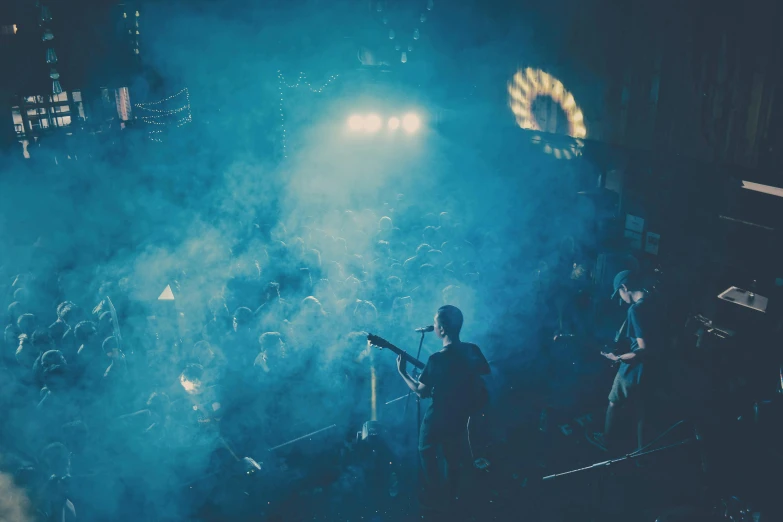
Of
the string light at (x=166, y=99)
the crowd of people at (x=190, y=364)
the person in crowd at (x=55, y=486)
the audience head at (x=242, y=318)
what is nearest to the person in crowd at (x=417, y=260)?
the crowd of people at (x=190, y=364)

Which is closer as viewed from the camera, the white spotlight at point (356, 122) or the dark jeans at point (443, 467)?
the dark jeans at point (443, 467)

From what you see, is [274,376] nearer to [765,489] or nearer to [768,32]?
[765,489]

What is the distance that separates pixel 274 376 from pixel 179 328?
76.9 inches

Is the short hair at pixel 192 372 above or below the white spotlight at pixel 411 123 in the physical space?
below

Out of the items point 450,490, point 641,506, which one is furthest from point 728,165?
point 450,490

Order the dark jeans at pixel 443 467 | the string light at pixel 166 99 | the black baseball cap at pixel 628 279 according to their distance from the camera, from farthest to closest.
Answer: the string light at pixel 166 99 → the black baseball cap at pixel 628 279 → the dark jeans at pixel 443 467

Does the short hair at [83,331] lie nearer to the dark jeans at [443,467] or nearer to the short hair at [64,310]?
the short hair at [64,310]

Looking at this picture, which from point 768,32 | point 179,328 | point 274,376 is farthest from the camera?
point 179,328

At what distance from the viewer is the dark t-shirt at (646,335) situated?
4531 mm

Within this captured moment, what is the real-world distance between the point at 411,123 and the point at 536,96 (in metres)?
5.22

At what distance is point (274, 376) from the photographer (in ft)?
19.6

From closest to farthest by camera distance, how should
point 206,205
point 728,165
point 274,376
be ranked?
1. point 728,165
2. point 274,376
3. point 206,205

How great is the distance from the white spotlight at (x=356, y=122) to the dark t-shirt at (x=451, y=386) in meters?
11.2

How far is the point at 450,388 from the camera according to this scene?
403 centimetres
